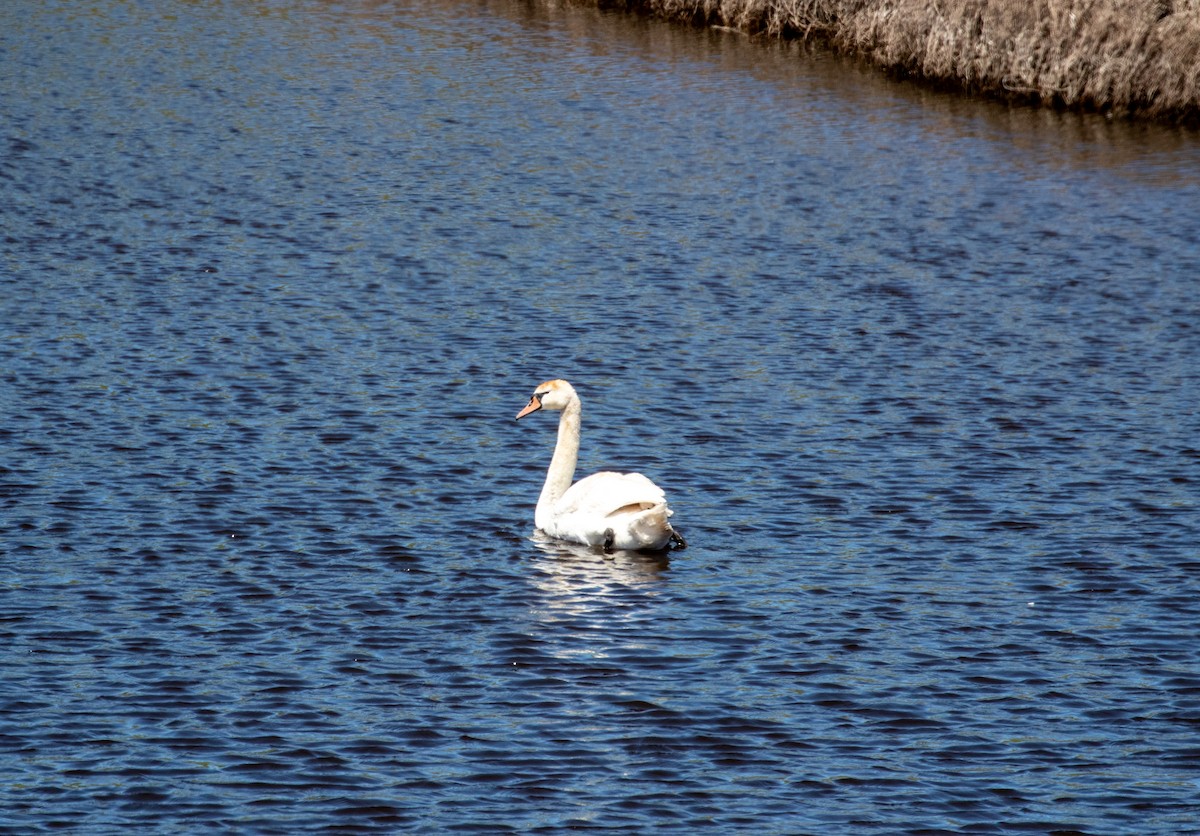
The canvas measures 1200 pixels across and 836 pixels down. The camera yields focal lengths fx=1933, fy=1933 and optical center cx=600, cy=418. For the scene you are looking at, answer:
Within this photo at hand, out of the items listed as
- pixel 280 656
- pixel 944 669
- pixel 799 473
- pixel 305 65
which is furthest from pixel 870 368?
pixel 305 65

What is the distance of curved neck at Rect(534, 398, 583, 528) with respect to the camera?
16.2 meters

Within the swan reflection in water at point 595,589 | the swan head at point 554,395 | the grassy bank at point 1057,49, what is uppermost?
the grassy bank at point 1057,49

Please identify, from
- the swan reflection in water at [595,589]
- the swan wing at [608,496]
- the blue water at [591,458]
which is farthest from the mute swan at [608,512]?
the blue water at [591,458]

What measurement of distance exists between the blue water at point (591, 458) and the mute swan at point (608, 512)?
0.31 metres

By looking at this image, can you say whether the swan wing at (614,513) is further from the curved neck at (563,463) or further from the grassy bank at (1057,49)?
the grassy bank at (1057,49)

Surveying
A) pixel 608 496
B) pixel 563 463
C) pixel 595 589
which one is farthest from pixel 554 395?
pixel 595 589

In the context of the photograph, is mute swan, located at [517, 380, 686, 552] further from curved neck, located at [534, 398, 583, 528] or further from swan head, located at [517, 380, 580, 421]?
swan head, located at [517, 380, 580, 421]

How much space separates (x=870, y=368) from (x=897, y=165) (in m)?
10.7

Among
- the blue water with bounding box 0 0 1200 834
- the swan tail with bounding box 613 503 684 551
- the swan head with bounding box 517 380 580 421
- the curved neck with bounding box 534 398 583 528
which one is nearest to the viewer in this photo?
the blue water with bounding box 0 0 1200 834

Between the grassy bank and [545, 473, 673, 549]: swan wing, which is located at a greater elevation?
the grassy bank

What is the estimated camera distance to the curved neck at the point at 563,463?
16.2 metres

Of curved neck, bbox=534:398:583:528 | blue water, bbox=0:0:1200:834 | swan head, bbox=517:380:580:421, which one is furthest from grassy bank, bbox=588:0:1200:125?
curved neck, bbox=534:398:583:528

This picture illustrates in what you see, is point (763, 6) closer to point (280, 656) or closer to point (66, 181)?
point (66, 181)

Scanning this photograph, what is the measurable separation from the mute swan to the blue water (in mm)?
311
